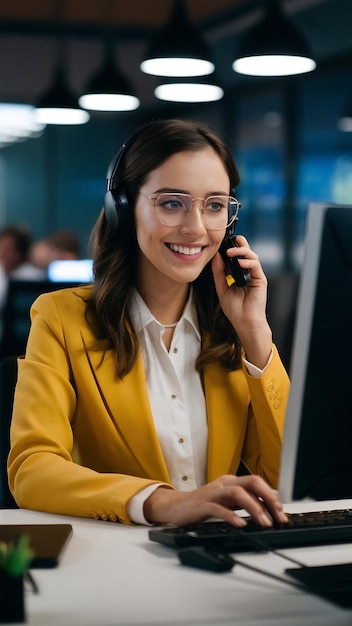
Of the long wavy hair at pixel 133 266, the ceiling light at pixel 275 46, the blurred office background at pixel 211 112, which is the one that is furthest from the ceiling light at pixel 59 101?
the long wavy hair at pixel 133 266

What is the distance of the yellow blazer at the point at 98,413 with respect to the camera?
180cm

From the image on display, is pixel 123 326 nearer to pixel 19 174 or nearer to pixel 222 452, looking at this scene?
pixel 222 452

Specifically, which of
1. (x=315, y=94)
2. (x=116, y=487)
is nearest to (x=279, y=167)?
(x=315, y=94)

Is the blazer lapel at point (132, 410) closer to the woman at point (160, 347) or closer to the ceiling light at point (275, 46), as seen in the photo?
the woman at point (160, 347)

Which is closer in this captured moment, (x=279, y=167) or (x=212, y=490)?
(x=212, y=490)

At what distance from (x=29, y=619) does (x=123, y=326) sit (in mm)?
934

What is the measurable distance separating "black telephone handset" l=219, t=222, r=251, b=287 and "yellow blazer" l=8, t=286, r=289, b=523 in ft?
0.58

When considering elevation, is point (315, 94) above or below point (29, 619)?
above

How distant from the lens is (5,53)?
30.9 feet

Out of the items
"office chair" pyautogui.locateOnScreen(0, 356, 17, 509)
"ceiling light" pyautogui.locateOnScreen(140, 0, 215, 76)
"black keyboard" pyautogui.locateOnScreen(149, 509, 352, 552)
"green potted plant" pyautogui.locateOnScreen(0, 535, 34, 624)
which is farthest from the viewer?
"ceiling light" pyautogui.locateOnScreen(140, 0, 215, 76)

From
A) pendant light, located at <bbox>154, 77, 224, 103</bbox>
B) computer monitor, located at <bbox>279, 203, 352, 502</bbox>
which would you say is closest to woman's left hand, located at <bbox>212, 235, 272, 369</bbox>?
computer monitor, located at <bbox>279, 203, 352, 502</bbox>

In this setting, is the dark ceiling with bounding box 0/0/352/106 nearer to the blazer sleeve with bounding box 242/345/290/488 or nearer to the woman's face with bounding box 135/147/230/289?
the woman's face with bounding box 135/147/230/289

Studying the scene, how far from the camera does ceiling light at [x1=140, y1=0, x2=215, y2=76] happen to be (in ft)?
15.1

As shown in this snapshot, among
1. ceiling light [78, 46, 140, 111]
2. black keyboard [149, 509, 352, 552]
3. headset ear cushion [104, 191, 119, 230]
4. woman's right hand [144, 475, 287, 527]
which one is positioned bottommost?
black keyboard [149, 509, 352, 552]
